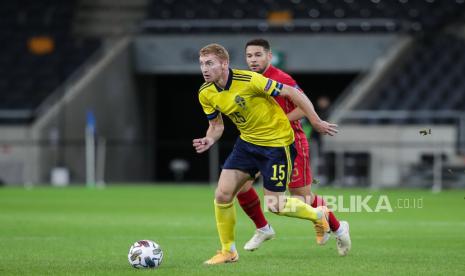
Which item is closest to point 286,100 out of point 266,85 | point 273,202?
point 266,85

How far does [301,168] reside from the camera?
978 cm

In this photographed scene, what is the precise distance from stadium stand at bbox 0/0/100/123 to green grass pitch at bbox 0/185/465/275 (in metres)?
11.2

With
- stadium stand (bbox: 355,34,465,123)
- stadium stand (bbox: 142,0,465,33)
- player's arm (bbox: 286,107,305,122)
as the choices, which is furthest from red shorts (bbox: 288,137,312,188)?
stadium stand (bbox: 142,0,465,33)

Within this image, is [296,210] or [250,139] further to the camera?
[250,139]

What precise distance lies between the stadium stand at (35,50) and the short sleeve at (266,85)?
21.9 meters

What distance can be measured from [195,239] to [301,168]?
1.93m

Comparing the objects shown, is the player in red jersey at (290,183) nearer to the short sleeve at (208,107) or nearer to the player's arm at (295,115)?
the player's arm at (295,115)

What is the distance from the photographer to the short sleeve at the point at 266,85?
27.8 feet

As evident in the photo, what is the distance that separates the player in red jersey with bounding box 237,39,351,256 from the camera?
368 inches

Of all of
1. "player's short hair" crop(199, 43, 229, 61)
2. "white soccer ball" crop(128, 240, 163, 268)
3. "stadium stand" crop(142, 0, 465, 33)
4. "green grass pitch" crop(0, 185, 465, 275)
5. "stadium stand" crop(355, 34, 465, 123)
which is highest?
"stadium stand" crop(142, 0, 465, 33)

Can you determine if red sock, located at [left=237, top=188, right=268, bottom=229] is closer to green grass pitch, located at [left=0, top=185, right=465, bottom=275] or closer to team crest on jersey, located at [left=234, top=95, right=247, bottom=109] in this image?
green grass pitch, located at [left=0, top=185, right=465, bottom=275]

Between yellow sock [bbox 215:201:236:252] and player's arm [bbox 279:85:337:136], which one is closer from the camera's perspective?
player's arm [bbox 279:85:337:136]

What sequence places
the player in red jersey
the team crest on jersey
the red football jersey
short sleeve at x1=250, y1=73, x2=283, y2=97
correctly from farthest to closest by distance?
the red football jersey < the player in red jersey < the team crest on jersey < short sleeve at x1=250, y1=73, x2=283, y2=97

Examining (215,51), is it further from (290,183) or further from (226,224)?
(290,183)
